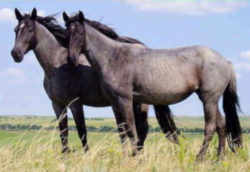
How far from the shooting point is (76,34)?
9.48 m

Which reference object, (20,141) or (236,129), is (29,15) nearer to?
(20,141)

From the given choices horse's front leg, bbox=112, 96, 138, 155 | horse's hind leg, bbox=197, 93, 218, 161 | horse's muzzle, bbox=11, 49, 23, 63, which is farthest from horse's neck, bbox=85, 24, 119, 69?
horse's hind leg, bbox=197, 93, 218, 161

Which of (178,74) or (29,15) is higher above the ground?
(29,15)

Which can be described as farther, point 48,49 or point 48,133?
point 48,49

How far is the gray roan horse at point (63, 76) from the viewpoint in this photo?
398 inches

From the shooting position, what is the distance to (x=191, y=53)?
945 cm

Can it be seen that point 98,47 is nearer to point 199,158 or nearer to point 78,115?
point 78,115

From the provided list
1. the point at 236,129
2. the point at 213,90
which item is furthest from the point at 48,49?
the point at 236,129

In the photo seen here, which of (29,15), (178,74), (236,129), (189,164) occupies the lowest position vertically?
(236,129)

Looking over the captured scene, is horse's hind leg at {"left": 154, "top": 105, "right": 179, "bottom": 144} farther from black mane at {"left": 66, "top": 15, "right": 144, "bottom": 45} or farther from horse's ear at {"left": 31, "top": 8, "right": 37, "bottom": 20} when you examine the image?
horse's ear at {"left": 31, "top": 8, "right": 37, "bottom": 20}

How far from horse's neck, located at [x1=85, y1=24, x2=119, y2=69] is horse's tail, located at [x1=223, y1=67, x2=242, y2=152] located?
8.10 ft

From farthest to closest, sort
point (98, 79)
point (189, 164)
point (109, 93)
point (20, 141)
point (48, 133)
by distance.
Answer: point (98, 79) < point (109, 93) < point (20, 141) < point (48, 133) < point (189, 164)

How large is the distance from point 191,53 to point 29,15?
11.4 ft

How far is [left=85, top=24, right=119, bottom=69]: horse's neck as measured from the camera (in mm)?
9423
